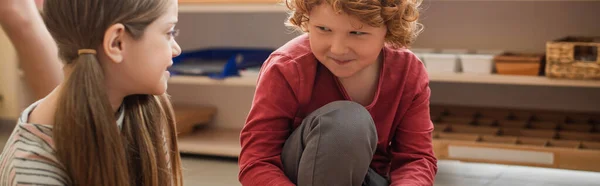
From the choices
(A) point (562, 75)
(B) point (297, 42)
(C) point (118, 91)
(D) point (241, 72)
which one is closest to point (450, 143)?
(A) point (562, 75)

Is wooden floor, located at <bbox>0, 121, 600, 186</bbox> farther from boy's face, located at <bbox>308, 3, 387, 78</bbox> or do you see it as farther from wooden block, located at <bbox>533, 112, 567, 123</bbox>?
boy's face, located at <bbox>308, 3, 387, 78</bbox>

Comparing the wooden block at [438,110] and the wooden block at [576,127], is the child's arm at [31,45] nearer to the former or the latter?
the wooden block at [438,110]

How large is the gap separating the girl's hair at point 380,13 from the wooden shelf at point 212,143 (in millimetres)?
1022

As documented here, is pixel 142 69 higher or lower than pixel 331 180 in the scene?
higher

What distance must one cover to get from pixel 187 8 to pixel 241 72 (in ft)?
0.86

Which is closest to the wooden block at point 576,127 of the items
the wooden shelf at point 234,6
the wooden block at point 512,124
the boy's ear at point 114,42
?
the wooden block at point 512,124

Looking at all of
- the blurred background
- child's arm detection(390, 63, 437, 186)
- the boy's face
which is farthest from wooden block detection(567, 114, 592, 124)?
the boy's face

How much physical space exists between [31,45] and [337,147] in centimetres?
79

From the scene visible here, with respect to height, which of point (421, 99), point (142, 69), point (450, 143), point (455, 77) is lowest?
point (450, 143)

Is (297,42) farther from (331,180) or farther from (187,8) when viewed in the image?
(187,8)

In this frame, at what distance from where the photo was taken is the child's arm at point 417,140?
135cm

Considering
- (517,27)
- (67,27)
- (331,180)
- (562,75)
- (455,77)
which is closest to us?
(67,27)

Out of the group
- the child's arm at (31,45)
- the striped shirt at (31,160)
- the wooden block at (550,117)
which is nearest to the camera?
the striped shirt at (31,160)

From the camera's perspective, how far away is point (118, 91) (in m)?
1.11
